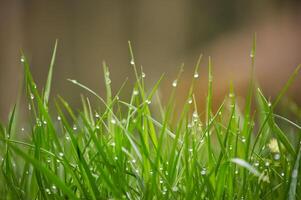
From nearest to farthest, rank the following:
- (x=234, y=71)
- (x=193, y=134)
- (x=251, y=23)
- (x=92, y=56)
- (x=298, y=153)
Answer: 1. (x=298, y=153)
2. (x=193, y=134)
3. (x=234, y=71)
4. (x=251, y=23)
5. (x=92, y=56)

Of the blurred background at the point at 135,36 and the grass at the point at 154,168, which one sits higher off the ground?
the grass at the point at 154,168

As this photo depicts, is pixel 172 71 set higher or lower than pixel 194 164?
lower

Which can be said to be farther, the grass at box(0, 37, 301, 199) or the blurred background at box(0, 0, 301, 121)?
the blurred background at box(0, 0, 301, 121)

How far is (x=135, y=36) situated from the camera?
3.77 metres

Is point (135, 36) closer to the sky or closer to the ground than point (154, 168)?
closer to the ground

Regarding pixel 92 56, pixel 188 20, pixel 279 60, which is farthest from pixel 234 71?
pixel 92 56

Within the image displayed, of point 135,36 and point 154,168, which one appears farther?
point 135,36

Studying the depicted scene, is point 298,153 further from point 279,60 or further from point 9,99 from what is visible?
point 9,99

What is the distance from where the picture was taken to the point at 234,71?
3260mm

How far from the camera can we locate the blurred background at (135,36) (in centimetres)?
342

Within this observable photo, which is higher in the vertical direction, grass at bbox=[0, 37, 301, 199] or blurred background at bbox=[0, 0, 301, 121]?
grass at bbox=[0, 37, 301, 199]

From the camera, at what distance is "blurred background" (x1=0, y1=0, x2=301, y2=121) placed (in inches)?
134

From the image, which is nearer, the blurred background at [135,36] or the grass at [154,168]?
the grass at [154,168]

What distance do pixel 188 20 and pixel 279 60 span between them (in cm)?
68
